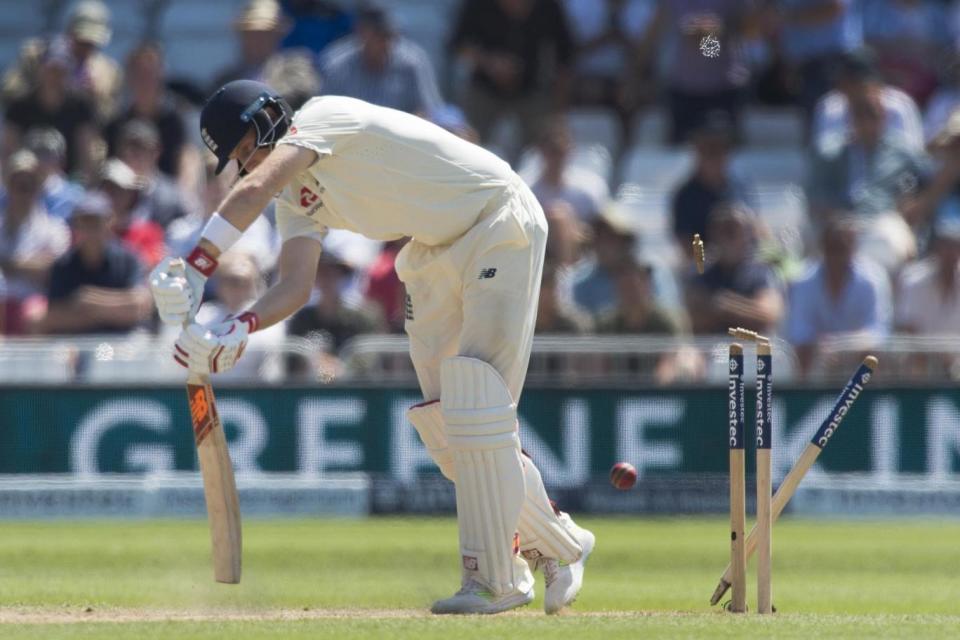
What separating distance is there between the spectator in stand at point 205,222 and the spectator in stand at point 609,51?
2924 millimetres

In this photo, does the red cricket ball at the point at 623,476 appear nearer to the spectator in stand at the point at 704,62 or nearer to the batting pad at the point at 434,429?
the batting pad at the point at 434,429

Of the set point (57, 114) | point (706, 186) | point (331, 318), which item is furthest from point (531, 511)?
point (57, 114)

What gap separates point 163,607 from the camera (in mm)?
6219

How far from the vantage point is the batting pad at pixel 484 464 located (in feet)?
18.6

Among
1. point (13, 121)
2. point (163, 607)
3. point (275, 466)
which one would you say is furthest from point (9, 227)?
point (163, 607)

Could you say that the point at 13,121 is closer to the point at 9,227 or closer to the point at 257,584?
the point at 9,227

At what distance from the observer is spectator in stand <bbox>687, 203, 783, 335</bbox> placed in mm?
11266

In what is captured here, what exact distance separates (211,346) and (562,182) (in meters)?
7.42

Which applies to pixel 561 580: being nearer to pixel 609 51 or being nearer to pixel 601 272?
pixel 601 272

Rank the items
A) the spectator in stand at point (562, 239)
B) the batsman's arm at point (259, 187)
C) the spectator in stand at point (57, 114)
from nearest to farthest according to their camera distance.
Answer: the batsman's arm at point (259, 187) → the spectator in stand at point (562, 239) → the spectator in stand at point (57, 114)

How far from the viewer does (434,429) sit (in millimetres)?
5973

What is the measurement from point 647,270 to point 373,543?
2972mm

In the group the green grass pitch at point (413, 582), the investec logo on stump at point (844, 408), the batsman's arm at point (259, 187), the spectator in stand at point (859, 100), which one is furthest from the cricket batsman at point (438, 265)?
the spectator in stand at point (859, 100)

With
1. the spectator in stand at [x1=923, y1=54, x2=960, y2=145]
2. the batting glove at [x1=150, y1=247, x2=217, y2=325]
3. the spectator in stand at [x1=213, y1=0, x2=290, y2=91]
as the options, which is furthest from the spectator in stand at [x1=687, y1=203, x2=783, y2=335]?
the batting glove at [x1=150, y1=247, x2=217, y2=325]
